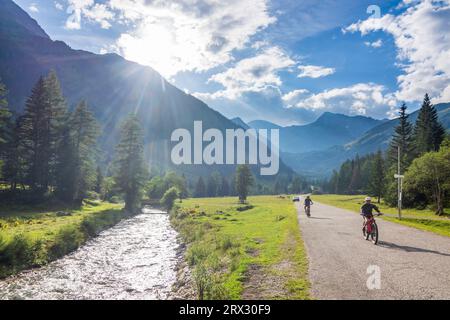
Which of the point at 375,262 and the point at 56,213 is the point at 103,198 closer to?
the point at 56,213

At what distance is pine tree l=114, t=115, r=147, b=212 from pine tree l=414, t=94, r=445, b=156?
6009cm

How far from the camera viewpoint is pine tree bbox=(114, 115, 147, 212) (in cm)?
5847

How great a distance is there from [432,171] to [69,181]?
58124mm

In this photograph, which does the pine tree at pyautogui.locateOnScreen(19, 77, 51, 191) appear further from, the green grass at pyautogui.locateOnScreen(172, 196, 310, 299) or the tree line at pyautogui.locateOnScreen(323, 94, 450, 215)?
the tree line at pyautogui.locateOnScreen(323, 94, 450, 215)

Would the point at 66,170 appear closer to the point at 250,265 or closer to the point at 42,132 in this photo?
the point at 42,132

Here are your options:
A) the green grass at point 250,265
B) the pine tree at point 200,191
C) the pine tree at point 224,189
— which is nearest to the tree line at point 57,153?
the green grass at point 250,265

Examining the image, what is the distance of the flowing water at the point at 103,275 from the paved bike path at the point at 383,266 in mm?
→ 8255

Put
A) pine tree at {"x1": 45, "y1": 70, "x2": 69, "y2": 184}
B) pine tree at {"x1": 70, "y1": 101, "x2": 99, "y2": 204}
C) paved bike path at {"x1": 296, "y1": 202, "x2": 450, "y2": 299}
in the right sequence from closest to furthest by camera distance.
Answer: paved bike path at {"x1": 296, "y1": 202, "x2": 450, "y2": 299}
pine tree at {"x1": 45, "y1": 70, "x2": 69, "y2": 184}
pine tree at {"x1": 70, "y1": 101, "x2": 99, "y2": 204}

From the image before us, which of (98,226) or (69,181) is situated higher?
(69,181)

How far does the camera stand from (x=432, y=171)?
4909cm

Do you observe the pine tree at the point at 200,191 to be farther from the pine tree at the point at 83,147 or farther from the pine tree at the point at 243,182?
the pine tree at the point at 83,147

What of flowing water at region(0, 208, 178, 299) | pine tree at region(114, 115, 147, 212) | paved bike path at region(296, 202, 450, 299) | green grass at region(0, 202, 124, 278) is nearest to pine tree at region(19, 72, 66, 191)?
green grass at region(0, 202, 124, 278)
